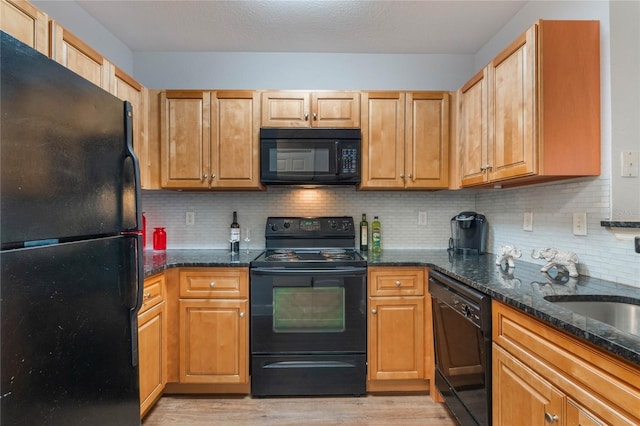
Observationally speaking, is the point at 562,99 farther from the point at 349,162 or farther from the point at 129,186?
the point at 129,186

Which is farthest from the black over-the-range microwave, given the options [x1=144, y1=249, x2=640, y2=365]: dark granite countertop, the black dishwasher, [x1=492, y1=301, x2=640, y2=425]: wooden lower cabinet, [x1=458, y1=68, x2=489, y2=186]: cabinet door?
[x1=492, y1=301, x2=640, y2=425]: wooden lower cabinet

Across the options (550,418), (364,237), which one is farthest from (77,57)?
(550,418)

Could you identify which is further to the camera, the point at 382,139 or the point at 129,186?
the point at 382,139

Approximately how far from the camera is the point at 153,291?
6.33 feet

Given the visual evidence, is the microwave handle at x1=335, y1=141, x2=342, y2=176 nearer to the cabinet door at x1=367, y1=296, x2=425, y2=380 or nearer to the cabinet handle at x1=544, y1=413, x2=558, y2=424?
the cabinet door at x1=367, y1=296, x2=425, y2=380

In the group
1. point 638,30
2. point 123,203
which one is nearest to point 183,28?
point 123,203

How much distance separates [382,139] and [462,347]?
1453 mm

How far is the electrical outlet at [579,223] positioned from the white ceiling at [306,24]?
4.47ft

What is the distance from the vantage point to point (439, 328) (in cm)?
198

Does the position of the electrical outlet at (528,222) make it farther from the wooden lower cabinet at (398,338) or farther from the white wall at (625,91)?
the wooden lower cabinet at (398,338)

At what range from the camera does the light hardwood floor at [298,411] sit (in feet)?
6.39

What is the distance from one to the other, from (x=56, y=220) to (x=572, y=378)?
1.50 m

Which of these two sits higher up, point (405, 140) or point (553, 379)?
point (405, 140)

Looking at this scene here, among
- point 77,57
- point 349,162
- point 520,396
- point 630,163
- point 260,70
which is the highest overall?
point 260,70
